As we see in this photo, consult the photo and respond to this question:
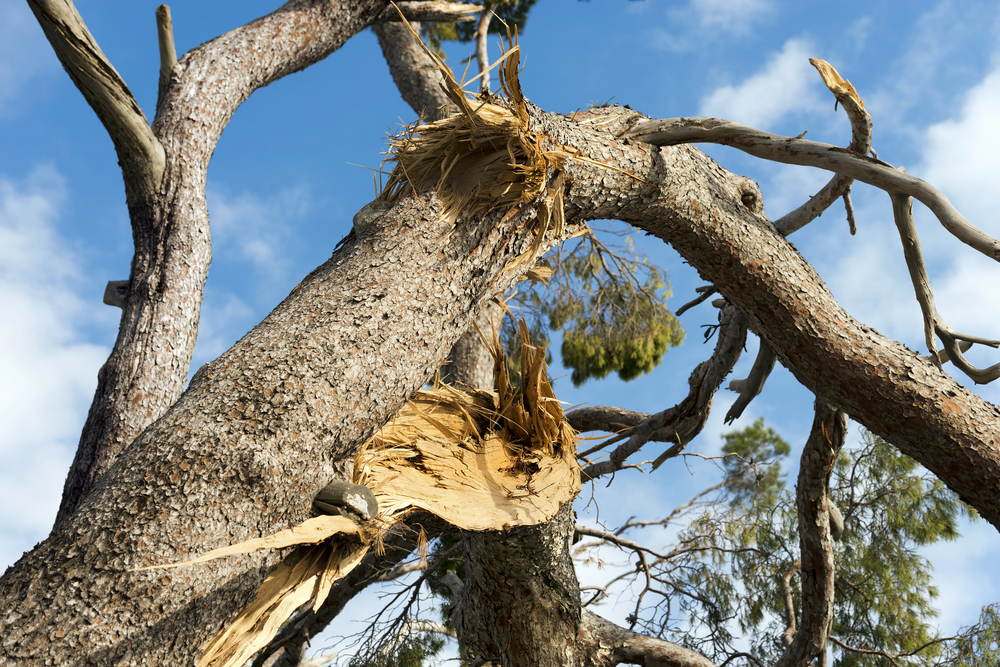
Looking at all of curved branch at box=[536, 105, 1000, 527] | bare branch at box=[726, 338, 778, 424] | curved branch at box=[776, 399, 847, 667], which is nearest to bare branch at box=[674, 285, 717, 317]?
bare branch at box=[726, 338, 778, 424]

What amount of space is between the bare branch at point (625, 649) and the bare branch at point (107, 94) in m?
3.00

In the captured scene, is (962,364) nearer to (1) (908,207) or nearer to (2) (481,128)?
(1) (908,207)

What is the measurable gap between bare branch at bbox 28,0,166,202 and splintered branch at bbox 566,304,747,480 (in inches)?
99.2

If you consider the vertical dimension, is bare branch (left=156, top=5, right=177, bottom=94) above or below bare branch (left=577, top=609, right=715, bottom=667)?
above

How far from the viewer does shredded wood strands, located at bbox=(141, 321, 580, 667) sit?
61.1 inches

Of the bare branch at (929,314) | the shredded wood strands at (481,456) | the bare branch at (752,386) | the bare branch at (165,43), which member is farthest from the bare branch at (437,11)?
the bare branch at (929,314)

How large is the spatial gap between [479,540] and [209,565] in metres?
1.44

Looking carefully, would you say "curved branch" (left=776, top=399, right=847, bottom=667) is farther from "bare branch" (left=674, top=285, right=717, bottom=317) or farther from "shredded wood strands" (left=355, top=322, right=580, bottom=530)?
"shredded wood strands" (left=355, top=322, right=580, bottom=530)

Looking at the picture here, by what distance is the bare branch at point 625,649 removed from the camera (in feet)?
10.00

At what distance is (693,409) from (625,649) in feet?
4.24

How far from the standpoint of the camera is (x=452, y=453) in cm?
226

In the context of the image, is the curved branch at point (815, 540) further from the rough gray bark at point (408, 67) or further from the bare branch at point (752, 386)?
the rough gray bark at point (408, 67)

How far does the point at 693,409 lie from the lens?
3754mm

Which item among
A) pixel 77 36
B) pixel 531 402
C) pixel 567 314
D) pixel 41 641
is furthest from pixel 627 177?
pixel 567 314
